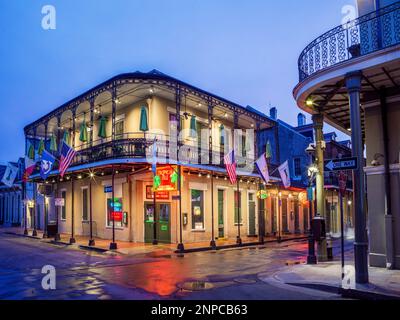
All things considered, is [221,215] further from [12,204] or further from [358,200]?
[12,204]

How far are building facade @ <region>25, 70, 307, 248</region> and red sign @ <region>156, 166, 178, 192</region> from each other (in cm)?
5

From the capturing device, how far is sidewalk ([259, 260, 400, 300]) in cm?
817

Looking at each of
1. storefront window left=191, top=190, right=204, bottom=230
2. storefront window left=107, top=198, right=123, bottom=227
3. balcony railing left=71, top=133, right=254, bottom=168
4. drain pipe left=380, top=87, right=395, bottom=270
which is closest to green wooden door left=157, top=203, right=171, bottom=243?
storefront window left=191, top=190, right=204, bottom=230

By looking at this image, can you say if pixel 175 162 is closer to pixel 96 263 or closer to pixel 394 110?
pixel 96 263

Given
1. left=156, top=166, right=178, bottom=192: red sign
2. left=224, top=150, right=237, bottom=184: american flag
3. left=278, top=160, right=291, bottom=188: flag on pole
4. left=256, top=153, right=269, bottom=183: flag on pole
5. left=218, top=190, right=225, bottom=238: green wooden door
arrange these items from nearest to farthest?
left=156, top=166, right=178, bottom=192: red sign < left=224, top=150, right=237, bottom=184: american flag < left=256, top=153, right=269, bottom=183: flag on pole < left=278, top=160, right=291, bottom=188: flag on pole < left=218, top=190, right=225, bottom=238: green wooden door

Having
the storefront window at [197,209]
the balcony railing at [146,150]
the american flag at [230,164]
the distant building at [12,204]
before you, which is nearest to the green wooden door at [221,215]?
the storefront window at [197,209]

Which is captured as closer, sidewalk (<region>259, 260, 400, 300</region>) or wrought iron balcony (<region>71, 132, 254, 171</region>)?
sidewalk (<region>259, 260, 400, 300</region>)

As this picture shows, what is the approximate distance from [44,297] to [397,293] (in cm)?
749

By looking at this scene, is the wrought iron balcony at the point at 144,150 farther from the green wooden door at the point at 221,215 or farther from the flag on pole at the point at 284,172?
the flag on pole at the point at 284,172

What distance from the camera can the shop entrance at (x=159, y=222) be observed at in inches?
811

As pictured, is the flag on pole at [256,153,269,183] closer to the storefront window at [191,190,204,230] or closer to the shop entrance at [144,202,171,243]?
the storefront window at [191,190,204,230]

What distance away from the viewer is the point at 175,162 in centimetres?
1908

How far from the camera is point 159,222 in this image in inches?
826
